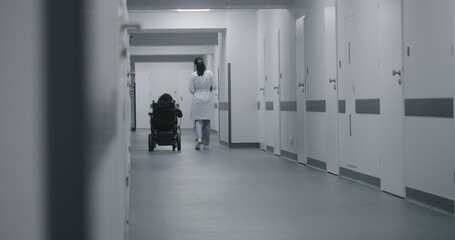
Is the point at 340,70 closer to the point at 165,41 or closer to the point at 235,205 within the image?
the point at 235,205

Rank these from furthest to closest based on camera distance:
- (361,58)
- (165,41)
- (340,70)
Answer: (165,41)
(340,70)
(361,58)

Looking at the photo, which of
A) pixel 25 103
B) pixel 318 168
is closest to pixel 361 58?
pixel 318 168

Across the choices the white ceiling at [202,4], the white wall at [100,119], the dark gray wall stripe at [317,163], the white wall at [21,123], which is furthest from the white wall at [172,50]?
the white wall at [21,123]

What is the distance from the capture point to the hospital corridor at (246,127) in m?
0.61

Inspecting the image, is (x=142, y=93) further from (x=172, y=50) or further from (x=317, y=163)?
(x=317, y=163)

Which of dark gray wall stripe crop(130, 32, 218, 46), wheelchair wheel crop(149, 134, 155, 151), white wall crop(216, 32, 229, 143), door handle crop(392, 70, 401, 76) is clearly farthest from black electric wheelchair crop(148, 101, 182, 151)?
door handle crop(392, 70, 401, 76)

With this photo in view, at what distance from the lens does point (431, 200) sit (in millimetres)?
5379

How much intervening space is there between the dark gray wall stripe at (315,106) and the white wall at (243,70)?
4.19m

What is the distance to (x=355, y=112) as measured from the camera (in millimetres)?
7453

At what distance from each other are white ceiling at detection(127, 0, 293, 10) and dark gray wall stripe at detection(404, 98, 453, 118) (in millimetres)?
5209

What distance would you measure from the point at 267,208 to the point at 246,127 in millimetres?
8428

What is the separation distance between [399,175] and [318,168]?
3020 millimetres

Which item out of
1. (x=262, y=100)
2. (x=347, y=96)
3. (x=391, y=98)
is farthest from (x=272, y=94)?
(x=391, y=98)

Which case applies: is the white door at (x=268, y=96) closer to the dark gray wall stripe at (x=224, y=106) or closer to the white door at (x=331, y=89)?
the dark gray wall stripe at (x=224, y=106)
